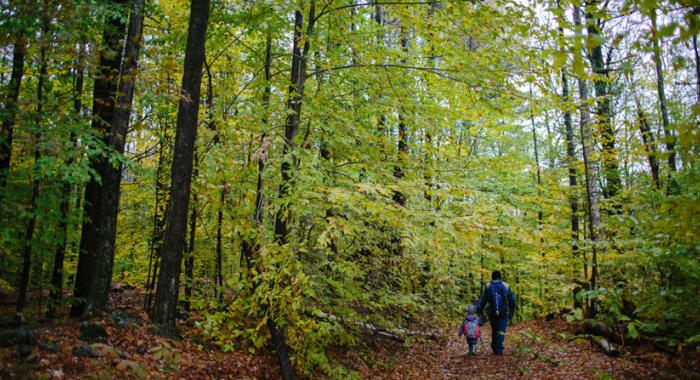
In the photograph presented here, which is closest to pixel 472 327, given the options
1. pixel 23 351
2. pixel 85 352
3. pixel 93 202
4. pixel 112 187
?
pixel 85 352

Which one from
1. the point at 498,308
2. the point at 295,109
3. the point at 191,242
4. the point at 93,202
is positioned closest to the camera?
the point at 295,109

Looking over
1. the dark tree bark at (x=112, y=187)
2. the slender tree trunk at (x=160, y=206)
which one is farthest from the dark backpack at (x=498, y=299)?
the dark tree bark at (x=112, y=187)

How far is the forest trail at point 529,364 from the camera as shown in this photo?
726cm

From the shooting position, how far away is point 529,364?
8844 millimetres

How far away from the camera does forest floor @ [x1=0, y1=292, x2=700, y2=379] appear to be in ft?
16.9

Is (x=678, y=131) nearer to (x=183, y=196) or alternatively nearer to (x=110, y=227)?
(x=183, y=196)

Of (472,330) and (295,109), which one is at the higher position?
(295,109)

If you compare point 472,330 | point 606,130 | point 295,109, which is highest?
point 606,130

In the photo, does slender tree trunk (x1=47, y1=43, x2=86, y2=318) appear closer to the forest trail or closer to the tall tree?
the tall tree

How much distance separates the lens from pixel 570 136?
50.3ft

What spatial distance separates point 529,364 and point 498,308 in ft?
4.55

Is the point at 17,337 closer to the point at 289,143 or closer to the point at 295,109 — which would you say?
the point at 289,143

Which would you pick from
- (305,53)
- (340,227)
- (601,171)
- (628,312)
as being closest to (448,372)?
(628,312)

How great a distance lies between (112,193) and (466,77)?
7010mm
